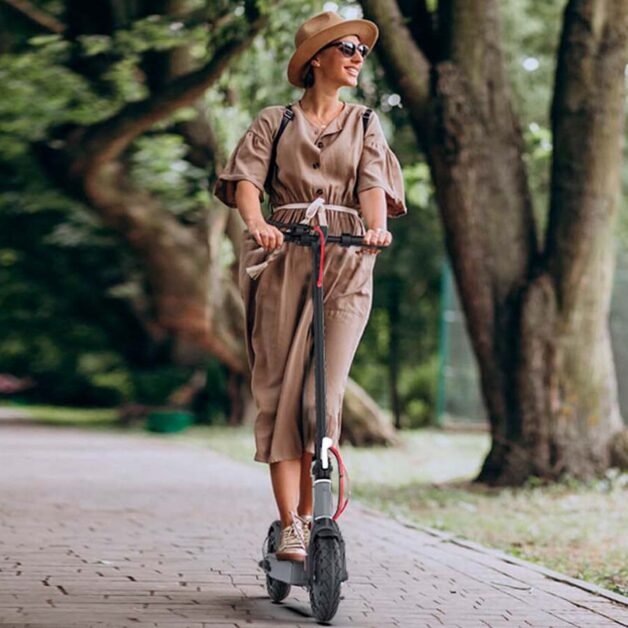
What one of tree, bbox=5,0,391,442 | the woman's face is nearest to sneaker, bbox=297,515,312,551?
the woman's face

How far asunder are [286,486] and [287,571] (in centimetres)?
35

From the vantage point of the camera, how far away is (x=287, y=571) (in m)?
5.11

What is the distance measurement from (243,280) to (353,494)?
5700mm

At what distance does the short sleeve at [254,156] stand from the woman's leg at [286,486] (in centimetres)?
103

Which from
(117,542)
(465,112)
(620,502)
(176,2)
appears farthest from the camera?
(176,2)

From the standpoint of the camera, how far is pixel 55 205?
2280 centimetres

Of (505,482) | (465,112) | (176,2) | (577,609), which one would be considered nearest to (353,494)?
(505,482)

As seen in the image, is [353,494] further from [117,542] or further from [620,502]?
[117,542]

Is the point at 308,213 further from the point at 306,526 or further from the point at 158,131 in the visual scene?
the point at 158,131

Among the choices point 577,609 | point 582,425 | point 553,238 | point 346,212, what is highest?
point 553,238

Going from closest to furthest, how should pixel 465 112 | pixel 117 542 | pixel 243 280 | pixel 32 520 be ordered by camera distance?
pixel 243 280 → pixel 117 542 → pixel 32 520 → pixel 465 112

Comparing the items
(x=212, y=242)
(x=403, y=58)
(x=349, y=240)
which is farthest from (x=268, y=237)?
(x=212, y=242)

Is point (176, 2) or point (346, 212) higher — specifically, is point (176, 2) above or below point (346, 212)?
above

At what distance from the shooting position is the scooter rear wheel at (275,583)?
5320 millimetres
